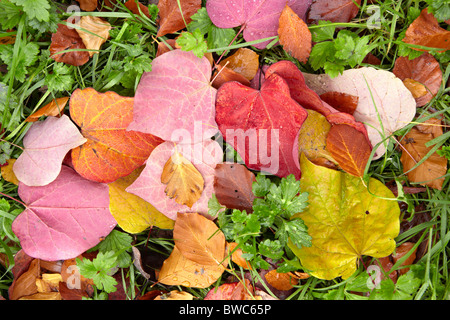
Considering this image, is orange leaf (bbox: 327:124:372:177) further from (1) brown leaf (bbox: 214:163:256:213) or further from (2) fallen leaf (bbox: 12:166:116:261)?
(2) fallen leaf (bbox: 12:166:116:261)

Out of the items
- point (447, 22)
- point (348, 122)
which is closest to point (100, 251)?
point (348, 122)

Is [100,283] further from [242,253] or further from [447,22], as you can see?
[447,22]

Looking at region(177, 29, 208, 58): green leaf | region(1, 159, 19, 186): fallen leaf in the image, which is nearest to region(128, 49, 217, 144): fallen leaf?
region(177, 29, 208, 58): green leaf

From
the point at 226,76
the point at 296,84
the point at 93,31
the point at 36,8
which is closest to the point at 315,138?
the point at 296,84

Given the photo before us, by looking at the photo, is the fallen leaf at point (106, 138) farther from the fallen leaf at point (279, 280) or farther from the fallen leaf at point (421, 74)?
the fallen leaf at point (421, 74)

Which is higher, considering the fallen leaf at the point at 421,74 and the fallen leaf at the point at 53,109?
the fallen leaf at the point at 421,74

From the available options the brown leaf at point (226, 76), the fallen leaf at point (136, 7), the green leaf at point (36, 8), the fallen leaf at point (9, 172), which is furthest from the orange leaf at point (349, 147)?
the fallen leaf at point (9, 172)

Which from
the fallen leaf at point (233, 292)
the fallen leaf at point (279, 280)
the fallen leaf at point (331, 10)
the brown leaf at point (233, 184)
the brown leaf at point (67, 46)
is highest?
the fallen leaf at point (331, 10)
